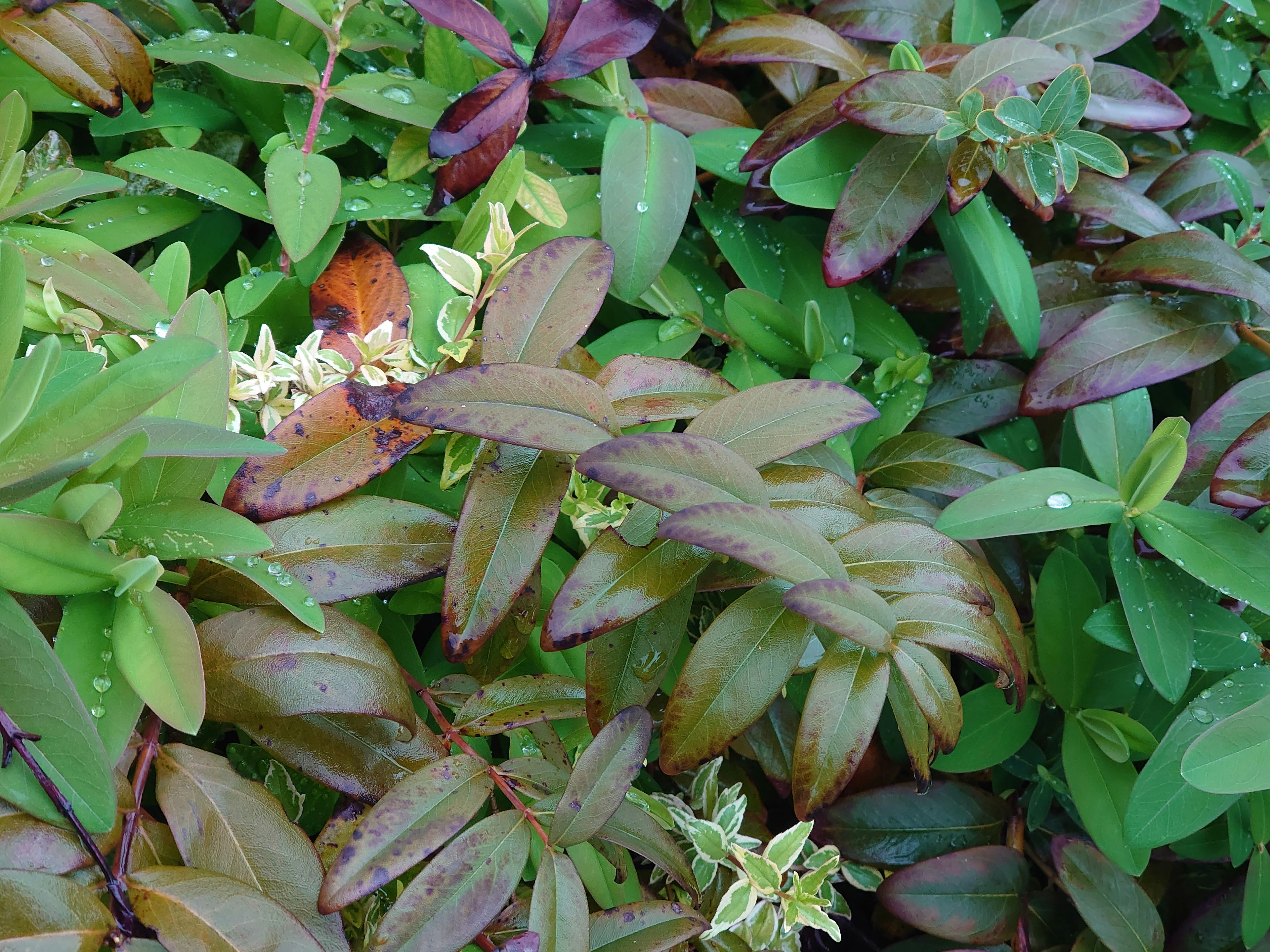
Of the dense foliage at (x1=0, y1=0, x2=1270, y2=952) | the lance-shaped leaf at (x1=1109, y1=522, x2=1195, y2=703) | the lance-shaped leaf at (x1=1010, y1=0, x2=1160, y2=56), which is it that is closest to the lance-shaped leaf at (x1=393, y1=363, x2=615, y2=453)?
the dense foliage at (x1=0, y1=0, x2=1270, y2=952)

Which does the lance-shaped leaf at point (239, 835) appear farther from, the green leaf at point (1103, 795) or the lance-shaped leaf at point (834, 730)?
the green leaf at point (1103, 795)

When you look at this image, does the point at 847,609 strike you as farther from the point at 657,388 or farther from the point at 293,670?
the point at 293,670

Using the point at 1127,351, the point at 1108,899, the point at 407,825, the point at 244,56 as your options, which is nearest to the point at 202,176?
the point at 244,56

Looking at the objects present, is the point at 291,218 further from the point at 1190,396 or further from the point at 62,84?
the point at 1190,396

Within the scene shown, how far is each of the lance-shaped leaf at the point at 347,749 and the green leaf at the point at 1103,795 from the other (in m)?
0.60

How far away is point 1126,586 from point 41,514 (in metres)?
0.80

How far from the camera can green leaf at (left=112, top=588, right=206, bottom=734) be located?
18.7 inches

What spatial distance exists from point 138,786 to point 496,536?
0.26 m

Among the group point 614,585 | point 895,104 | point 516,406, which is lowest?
point 614,585

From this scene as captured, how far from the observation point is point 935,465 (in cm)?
85

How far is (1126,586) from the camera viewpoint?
0.75 m

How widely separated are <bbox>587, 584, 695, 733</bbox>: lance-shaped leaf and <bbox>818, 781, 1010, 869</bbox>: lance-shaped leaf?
380 mm

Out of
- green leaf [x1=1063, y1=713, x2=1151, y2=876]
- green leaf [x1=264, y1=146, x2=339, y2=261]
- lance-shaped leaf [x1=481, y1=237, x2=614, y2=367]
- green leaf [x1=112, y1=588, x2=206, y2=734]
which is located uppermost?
green leaf [x1=264, y1=146, x2=339, y2=261]

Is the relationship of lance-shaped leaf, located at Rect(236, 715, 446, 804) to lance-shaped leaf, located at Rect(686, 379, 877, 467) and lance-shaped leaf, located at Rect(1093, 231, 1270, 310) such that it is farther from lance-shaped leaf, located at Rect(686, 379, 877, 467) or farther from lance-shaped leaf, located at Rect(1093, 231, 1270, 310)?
lance-shaped leaf, located at Rect(1093, 231, 1270, 310)
